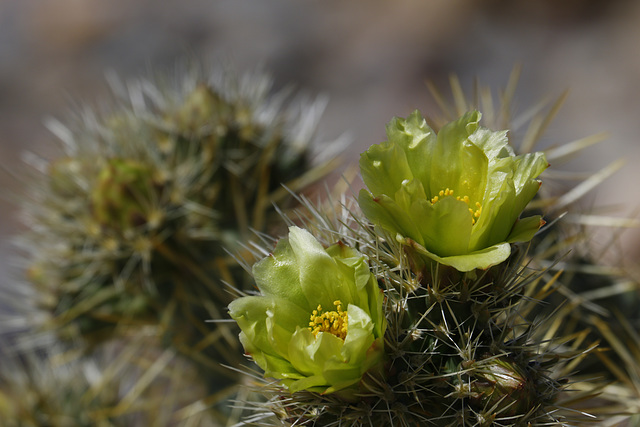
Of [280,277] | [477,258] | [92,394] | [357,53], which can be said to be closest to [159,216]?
[92,394]

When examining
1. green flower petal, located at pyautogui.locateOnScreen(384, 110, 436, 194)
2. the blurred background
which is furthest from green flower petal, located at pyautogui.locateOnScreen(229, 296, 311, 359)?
the blurred background

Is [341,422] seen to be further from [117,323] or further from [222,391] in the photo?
[117,323]

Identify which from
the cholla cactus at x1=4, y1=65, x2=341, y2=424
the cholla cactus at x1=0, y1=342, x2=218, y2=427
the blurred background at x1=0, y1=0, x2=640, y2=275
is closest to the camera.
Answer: the cholla cactus at x1=4, y1=65, x2=341, y2=424

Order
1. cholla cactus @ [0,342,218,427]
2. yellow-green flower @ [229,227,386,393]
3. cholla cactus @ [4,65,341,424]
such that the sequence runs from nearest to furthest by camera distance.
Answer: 1. yellow-green flower @ [229,227,386,393]
2. cholla cactus @ [4,65,341,424]
3. cholla cactus @ [0,342,218,427]

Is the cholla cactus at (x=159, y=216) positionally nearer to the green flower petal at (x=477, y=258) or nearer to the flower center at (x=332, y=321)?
the flower center at (x=332, y=321)

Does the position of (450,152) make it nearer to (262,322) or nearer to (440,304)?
(440,304)

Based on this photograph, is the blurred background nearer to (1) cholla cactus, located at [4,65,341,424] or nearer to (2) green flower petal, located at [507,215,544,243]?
(1) cholla cactus, located at [4,65,341,424]

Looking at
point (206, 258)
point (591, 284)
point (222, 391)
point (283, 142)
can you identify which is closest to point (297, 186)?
point (283, 142)

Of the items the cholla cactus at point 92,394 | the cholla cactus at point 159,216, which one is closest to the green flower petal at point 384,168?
the cholla cactus at point 159,216
